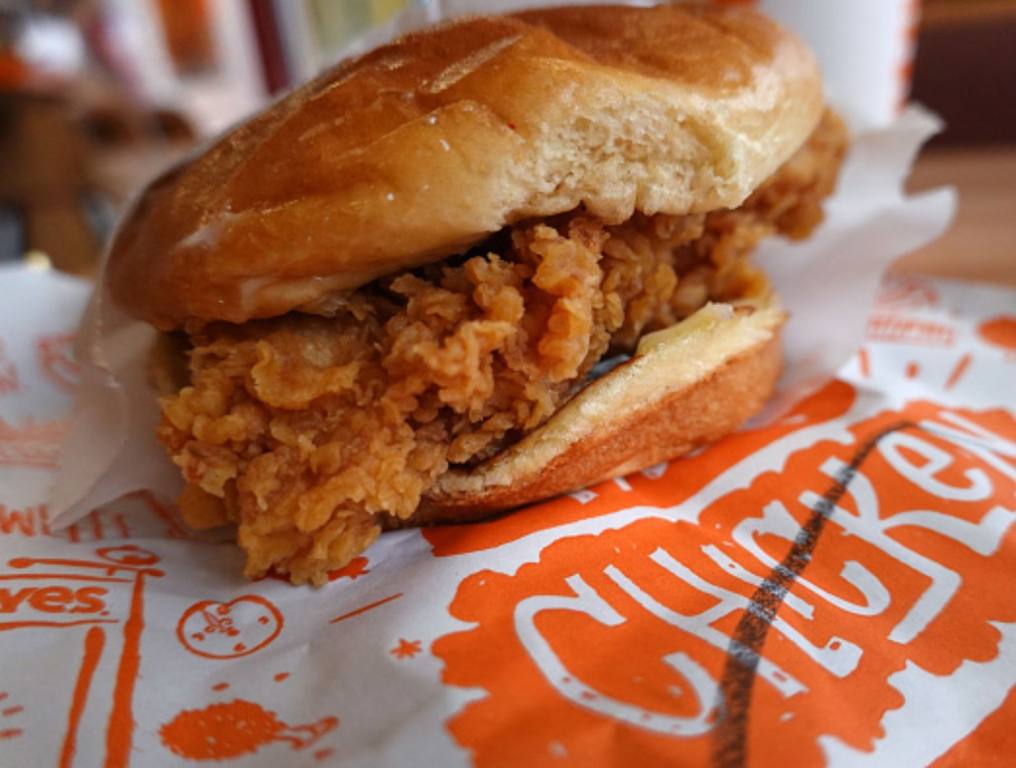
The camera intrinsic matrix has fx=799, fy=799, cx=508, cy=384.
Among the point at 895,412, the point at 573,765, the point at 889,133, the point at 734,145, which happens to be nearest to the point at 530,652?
the point at 573,765

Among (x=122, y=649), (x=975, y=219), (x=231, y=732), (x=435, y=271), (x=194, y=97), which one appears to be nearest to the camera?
(x=231, y=732)

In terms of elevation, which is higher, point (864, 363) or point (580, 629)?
point (580, 629)

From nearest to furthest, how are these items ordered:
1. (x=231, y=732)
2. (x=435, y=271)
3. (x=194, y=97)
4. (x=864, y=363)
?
(x=231, y=732) < (x=435, y=271) < (x=864, y=363) < (x=194, y=97)

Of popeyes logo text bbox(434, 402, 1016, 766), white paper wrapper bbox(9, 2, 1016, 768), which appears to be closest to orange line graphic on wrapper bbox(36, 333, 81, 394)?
white paper wrapper bbox(9, 2, 1016, 768)

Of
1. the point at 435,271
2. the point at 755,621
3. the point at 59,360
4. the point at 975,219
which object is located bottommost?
the point at 975,219

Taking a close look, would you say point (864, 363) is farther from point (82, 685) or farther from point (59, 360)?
point (59, 360)

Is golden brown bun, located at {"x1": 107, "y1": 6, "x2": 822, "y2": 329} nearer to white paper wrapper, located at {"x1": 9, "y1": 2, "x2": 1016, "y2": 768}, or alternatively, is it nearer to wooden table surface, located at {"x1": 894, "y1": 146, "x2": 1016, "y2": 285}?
white paper wrapper, located at {"x1": 9, "y1": 2, "x2": 1016, "y2": 768}

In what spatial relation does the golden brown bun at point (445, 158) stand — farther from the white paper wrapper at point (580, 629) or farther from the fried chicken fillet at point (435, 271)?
the white paper wrapper at point (580, 629)

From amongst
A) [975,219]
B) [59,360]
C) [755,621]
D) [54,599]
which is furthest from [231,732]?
[975,219]

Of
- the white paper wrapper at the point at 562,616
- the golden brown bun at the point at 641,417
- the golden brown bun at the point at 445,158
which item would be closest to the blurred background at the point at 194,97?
the golden brown bun at the point at 445,158

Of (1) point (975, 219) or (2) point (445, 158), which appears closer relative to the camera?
(2) point (445, 158)
